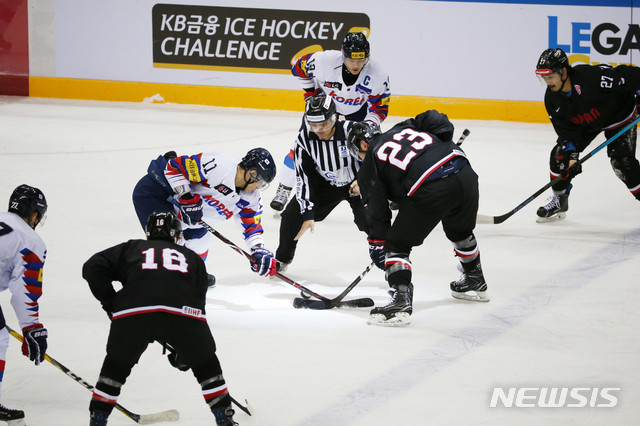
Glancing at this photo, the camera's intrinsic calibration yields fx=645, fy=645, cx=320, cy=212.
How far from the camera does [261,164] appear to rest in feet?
9.95

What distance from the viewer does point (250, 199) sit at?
10.7 ft

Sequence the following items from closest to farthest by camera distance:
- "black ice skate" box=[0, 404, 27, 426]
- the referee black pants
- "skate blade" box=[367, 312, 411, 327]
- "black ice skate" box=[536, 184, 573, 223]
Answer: "black ice skate" box=[0, 404, 27, 426]
"skate blade" box=[367, 312, 411, 327]
the referee black pants
"black ice skate" box=[536, 184, 573, 223]

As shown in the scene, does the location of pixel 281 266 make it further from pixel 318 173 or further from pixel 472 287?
pixel 472 287

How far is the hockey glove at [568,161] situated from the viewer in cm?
459

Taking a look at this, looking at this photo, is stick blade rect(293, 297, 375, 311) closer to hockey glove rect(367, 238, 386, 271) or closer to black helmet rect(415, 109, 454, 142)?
hockey glove rect(367, 238, 386, 271)

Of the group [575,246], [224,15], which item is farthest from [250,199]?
[224,15]

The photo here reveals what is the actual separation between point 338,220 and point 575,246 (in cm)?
168

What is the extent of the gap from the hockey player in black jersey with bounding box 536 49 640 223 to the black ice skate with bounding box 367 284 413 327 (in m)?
2.18

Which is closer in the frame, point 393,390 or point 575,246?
point 393,390

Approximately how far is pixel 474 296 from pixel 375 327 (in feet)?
2.19

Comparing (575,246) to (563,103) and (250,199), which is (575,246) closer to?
(563,103)

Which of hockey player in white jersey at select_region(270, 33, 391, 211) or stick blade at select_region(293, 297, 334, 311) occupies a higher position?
hockey player in white jersey at select_region(270, 33, 391, 211)

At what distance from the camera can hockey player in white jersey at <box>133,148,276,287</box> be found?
10.2 feet

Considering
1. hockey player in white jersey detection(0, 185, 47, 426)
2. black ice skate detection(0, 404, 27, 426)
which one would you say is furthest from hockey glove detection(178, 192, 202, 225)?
black ice skate detection(0, 404, 27, 426)
